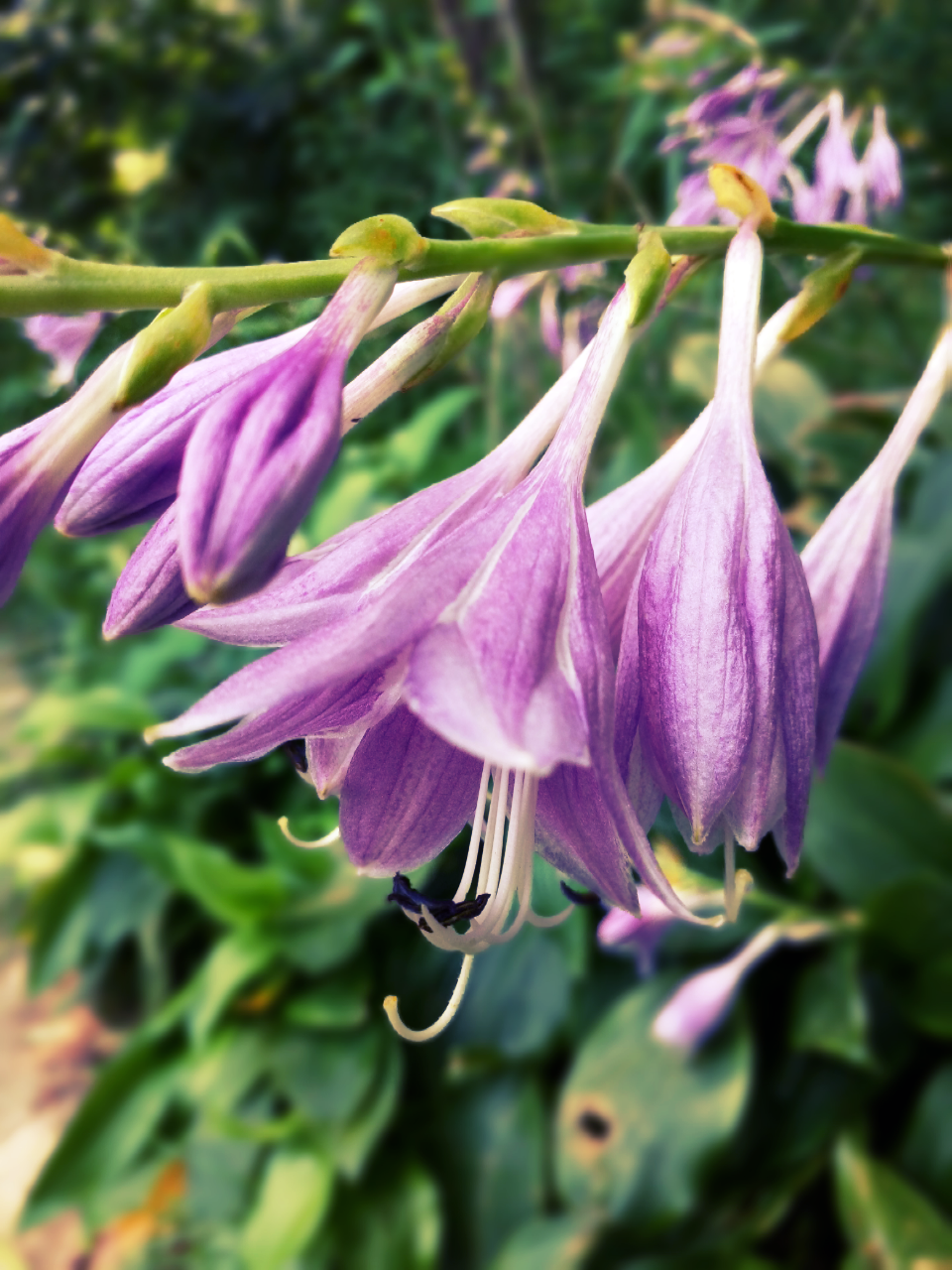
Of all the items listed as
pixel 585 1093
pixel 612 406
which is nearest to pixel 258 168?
pixel 612 406

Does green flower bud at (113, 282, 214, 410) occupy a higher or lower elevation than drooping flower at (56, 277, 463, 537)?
higher

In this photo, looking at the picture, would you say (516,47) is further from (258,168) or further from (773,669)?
(773,669)

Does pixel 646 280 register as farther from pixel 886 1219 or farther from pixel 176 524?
pixel 886 1219

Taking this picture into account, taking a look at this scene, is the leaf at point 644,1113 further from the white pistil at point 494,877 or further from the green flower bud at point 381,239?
the green flower bud at point 381,239

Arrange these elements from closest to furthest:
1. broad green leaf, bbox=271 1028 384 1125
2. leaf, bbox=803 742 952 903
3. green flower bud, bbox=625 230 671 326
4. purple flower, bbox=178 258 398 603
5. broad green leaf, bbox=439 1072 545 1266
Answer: purple flower, bbox=178 258 398 603, green flower bud, bbox=625 230 671 326, leaf, bbox=803 742 952 903, broad green leaf, bbox=439 1072 545 1266, broad green leaf, bbox=271 1028 384 1125

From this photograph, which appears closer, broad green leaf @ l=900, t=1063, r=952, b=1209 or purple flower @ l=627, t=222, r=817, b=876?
purple flower @ l=627, t=222, r=817, b=876

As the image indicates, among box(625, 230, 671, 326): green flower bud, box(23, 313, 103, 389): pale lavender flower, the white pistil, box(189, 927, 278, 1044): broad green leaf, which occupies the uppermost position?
box(625, 230, 671, 326): green flower bud

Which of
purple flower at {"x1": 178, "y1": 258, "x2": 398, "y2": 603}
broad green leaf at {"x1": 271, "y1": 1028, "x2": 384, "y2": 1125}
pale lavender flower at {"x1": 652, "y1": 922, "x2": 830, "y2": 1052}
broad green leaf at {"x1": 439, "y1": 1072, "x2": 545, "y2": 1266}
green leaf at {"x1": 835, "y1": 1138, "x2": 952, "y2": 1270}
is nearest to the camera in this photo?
purple flower at {"x1": 178, "y1": 258, "x2": 398, "y2": 603}

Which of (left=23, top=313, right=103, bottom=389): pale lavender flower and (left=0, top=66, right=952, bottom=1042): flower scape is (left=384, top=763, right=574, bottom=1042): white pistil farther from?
(left=23, top=313, right=103, bottom=389): pale lavender flower

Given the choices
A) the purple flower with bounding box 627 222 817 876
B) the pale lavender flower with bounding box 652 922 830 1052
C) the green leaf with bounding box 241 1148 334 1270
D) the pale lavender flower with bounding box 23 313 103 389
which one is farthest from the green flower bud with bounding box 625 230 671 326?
the green leaf with bounding box 241 1148 334 1270
